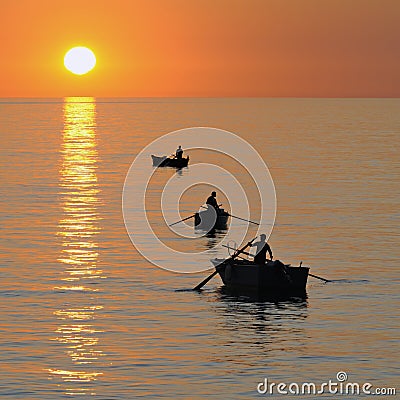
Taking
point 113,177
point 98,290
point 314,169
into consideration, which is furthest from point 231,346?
point 314,169

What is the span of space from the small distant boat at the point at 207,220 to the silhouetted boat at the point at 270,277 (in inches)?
824

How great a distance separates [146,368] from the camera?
3372 centimetres

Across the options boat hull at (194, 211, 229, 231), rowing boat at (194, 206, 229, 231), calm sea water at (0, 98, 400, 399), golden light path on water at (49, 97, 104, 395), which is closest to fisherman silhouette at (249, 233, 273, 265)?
calm sea water at (0, 98, 400, 399)

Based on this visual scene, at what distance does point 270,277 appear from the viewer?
43125 mm

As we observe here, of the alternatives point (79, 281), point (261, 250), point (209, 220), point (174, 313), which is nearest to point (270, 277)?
point (261, 250)

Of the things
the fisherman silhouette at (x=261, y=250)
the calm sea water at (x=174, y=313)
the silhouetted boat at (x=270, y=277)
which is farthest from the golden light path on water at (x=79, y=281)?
the fisherman silhouette at (x=261, y=250)

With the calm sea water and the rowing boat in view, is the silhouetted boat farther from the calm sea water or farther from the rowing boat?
the rowing boat

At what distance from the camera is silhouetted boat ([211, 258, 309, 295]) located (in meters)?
43.1

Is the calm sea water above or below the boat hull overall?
below

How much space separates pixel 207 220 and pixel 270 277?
22.4 metres

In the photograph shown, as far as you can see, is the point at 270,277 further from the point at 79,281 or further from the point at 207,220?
the point at 207,220

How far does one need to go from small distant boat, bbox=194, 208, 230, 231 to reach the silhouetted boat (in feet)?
68.7

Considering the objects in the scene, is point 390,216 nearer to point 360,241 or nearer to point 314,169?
point 360,241

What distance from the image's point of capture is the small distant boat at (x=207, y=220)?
2569 inches
